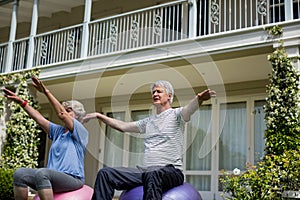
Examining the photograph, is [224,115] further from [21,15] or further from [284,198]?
[21,15]

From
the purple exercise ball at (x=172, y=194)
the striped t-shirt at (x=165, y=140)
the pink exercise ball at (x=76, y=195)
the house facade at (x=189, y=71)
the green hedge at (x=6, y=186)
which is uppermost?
the house facade at (x=189, y=71)

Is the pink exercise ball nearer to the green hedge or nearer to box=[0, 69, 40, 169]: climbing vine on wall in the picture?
the green hedge

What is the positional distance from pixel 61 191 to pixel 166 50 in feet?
15.0

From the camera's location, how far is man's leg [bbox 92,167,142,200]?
374 centimetres

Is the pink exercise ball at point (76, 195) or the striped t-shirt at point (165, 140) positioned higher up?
the striped t-shirt at point (165, 140)

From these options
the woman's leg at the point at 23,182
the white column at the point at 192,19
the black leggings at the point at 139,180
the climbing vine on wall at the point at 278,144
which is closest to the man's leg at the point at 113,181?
the black leggings at the point at 139,180

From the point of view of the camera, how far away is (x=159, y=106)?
14.3 ft

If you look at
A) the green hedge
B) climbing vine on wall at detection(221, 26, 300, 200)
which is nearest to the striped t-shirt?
climbing vine on wall at detection(221, 26, 300, 200)

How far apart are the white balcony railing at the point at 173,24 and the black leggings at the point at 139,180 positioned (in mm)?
4088

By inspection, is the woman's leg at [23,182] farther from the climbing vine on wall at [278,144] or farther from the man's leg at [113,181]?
the climbing vine on wall at [278,144]

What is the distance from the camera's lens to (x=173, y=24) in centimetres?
785

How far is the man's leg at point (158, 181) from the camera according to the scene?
12.3ft

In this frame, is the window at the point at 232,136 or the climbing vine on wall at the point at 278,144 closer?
the climbing vine on wall at the point at 278,144

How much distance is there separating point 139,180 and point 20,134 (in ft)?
22.8
